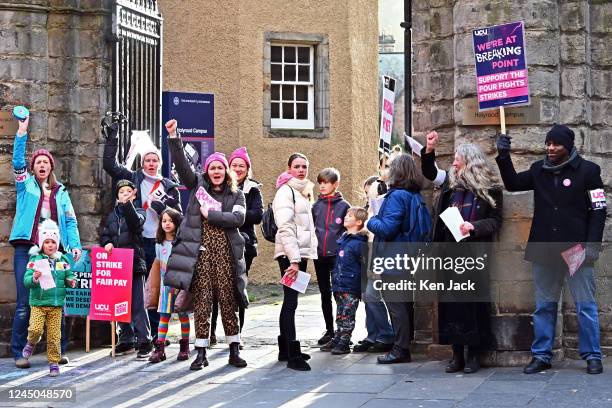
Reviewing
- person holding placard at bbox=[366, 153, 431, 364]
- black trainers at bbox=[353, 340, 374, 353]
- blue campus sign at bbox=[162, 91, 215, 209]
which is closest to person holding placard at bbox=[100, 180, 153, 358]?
black trainers at bbox=[353, 340, 374, 353]

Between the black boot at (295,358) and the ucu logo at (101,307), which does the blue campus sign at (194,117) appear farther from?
the black boot at (295,358)

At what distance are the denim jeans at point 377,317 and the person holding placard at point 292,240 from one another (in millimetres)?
656

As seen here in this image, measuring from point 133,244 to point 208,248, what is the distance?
4.72ft

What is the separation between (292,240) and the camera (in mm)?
11453

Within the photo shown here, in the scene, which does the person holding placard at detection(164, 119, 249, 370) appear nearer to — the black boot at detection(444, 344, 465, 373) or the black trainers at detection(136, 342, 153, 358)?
the black trainers at detection(136, 342, 153, 358)

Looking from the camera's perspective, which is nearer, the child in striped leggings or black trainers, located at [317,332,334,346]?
the child in striped leggings

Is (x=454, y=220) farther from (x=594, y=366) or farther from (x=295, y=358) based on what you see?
(x=295, y=358)

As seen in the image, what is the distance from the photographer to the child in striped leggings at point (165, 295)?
1186 centimetres

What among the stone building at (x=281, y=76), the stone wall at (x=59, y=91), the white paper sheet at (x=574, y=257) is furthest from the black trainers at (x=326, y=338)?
the stone building at (x=281, y=76)

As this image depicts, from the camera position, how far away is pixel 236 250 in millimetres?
11492

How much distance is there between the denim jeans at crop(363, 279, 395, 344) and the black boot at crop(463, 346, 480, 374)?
5.25 feet

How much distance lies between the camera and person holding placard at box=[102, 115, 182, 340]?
1273 centimetres

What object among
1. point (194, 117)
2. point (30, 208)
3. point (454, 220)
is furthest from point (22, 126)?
point (454, 220)

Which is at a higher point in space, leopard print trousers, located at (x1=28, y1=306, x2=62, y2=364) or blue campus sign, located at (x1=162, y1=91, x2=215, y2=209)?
blue campus sign, located at (x1=162, y1=91, x2=215, y2=209)
